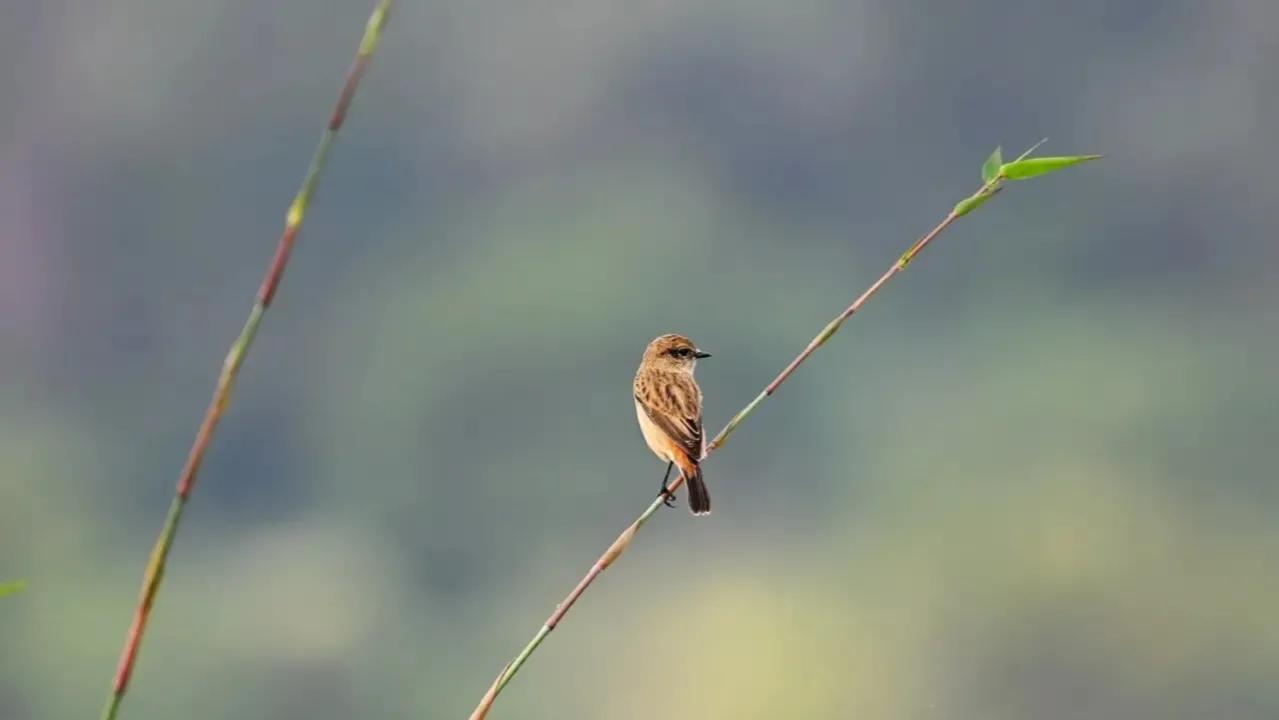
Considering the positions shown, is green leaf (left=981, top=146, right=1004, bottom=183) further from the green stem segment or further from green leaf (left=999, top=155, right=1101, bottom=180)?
the green stem segment

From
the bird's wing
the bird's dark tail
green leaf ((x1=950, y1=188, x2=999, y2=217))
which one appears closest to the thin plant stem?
green leaf ((x1=950, y1=188, x2=999, y2=217))

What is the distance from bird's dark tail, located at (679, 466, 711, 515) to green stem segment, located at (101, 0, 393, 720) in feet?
4.93

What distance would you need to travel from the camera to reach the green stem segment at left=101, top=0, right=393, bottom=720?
557 millimetres

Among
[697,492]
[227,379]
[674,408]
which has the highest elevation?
[227,379]

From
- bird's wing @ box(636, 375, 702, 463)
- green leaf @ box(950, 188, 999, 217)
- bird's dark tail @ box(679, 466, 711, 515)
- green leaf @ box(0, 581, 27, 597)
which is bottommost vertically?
bird's dark tail @ box(679, 466, 711, 515)

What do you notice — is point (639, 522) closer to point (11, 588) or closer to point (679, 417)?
point (11, 588)

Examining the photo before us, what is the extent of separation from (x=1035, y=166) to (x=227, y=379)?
558mm

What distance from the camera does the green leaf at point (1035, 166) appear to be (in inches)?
33.0

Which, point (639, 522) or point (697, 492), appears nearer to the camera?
point (639, 522)

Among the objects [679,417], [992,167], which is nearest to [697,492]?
[679,417]

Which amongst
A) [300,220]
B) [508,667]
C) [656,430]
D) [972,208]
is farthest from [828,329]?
[656,430]

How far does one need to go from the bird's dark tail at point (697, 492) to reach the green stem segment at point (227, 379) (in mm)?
1503

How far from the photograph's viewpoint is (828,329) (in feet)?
2.97

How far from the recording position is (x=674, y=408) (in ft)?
8.02
